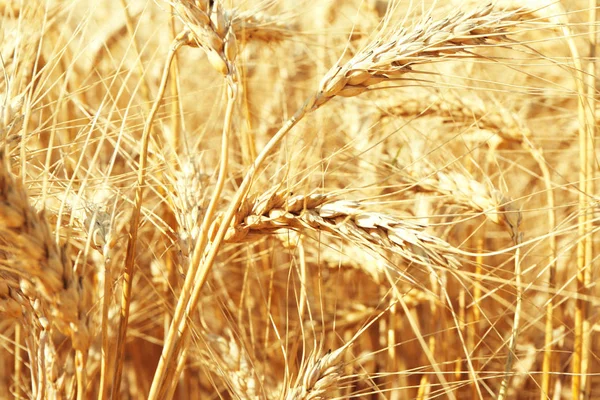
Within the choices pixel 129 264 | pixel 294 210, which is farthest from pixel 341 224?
pixel 129 264

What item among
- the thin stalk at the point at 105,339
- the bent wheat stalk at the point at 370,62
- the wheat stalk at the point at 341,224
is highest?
the bent wheat stalk at the point at 370,62

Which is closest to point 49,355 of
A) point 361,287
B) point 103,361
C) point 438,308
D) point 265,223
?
point 103,361

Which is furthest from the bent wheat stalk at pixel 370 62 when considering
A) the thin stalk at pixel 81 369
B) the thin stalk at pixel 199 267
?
the thin stalk at pixel 81 369

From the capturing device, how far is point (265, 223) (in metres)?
0.91

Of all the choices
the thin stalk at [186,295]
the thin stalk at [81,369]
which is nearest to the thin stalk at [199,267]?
the thin stalk at [186,295]

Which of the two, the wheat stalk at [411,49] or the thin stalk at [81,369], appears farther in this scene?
the wheat stalk at [411,49]

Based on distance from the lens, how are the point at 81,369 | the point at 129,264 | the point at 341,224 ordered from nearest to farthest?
the point at 81,369, the point at 341,224, the point at 129,264

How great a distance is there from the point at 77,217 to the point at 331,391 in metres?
0.46

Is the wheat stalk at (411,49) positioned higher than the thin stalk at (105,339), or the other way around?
the wheat stalk at (411,49)

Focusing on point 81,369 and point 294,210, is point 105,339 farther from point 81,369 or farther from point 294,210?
point 294,210

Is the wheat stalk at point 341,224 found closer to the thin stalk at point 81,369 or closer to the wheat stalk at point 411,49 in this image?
the wheat stalk at point 411,49

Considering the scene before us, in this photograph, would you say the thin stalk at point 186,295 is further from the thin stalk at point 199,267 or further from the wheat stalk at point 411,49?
the wheat stalk at point 411,49

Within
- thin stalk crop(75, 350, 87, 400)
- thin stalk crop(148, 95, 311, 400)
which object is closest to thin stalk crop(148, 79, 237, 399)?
thin stalk crop(148, 95, 311, 400)

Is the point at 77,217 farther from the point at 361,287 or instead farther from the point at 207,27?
the point at 361,287
